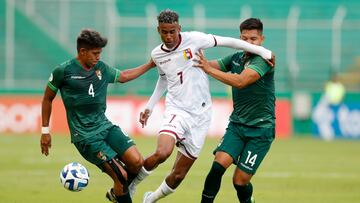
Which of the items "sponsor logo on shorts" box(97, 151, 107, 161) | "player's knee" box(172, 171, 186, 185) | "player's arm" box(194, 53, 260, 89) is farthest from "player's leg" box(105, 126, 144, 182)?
"player's arm" box(194, 53, 260, 89)

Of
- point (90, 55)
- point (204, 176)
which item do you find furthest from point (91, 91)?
point (204, 176)

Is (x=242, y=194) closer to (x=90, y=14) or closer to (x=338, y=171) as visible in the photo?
(x=338, y=171)

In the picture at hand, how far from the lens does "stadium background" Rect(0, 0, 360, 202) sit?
2936cm

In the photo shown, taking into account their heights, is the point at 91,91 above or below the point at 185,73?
below

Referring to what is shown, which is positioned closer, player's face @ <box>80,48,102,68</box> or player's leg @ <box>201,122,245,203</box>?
player's leg @ <box>201,122,245,203</box>

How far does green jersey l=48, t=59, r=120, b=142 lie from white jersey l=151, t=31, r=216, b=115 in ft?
3.30

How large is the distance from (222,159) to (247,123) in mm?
610

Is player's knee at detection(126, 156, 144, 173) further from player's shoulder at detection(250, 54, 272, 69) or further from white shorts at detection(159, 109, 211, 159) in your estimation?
player's shoulder at detection(250, 54, 272, 69)

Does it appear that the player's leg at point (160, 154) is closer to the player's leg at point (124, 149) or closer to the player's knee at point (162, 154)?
the player's knee at point (162, 154)

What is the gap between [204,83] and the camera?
11.7 m

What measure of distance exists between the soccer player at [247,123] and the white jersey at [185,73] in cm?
51

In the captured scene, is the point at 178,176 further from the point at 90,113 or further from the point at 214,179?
the point at 90,113

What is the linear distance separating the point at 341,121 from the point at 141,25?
8.22 meters

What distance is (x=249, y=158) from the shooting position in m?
10.8
